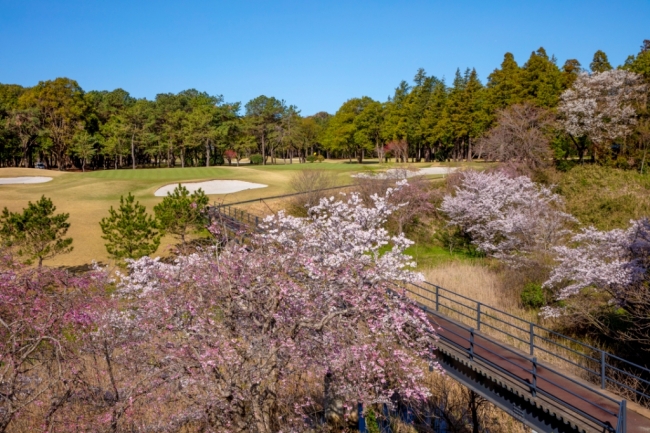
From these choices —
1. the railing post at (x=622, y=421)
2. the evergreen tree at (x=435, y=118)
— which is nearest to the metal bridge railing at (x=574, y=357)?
the railing post at (x=622, y=421)

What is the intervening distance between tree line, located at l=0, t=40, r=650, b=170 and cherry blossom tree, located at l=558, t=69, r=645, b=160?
0.08m

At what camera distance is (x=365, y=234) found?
11.5 metres

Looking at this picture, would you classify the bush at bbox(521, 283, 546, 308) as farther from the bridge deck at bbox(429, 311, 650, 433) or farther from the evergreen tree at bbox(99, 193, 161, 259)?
the evergreen tree at bbox(99, 193, 161, 259)

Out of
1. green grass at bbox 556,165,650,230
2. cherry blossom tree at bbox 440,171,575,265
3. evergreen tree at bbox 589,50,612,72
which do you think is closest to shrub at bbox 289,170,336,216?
cherry blossom tree at bbox 440,171,575,265

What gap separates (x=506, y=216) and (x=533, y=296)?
9.39 m

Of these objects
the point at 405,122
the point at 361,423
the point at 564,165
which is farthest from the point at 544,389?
the point at 405,122

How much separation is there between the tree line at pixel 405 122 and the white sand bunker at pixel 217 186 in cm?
2108

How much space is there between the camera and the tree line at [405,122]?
123 feet

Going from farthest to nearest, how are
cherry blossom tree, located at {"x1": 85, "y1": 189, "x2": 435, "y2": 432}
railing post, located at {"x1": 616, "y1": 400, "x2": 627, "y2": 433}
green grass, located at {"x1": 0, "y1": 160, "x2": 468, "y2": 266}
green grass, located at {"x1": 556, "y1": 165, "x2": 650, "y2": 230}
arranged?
green grass, located at {"x1": 556, "y1": 165, "x2": 650, "y2": 230}, green grass, located at {"x1": 0, "y1": 160, "x2": 468, "y2": 266}, cherry blossom tree, located at {"x1": 85, "y1": 189, "x2": 435, "y2": 432}, railing post, located at {"x1": 616, "y1": 400, "x2": 627, "y2": 433}

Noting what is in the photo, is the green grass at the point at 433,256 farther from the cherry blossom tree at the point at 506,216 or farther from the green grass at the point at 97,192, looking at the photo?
the green grass at the point at 97,192

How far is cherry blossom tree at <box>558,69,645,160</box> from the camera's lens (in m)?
36.3

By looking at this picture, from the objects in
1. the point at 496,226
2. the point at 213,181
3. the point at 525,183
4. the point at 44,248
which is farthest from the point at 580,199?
the point at 44,248

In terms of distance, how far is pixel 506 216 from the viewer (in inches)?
1032

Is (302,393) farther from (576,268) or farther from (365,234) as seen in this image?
(576,268)
